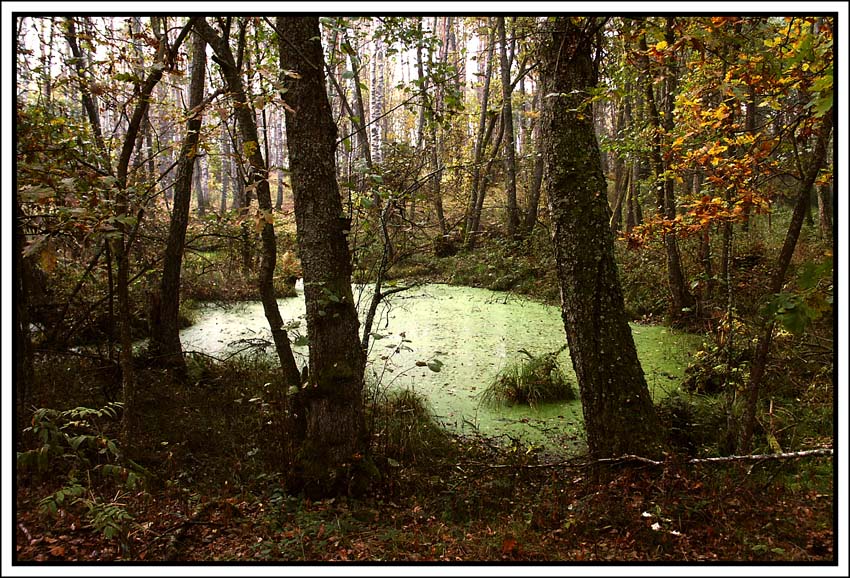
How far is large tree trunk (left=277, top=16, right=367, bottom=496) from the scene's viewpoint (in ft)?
10.3

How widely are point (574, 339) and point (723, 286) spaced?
15.9ft

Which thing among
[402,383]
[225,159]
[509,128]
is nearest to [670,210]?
[402,383]

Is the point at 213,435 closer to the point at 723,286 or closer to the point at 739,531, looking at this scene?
the point at 739,531

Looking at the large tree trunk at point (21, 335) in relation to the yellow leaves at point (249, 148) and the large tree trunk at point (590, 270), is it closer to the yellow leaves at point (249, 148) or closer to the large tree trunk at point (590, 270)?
the yellow leaves at point (249, 148)

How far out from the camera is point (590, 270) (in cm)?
332

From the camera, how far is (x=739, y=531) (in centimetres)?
247

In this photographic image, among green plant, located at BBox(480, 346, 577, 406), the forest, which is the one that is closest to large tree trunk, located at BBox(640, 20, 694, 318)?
the forest

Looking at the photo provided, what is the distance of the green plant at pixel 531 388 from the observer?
16.6 feet

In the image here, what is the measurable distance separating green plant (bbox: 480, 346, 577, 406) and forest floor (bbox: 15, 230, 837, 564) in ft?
2.72

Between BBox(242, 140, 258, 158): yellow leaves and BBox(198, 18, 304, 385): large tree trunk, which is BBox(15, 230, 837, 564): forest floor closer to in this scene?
BBox(198, 18, 304, 385): large tree trunk

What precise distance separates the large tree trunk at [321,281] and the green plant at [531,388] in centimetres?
205

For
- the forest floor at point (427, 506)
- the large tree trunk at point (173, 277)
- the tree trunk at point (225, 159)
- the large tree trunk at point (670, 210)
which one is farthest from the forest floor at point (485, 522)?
the large tree trunk at point (670, 210)
